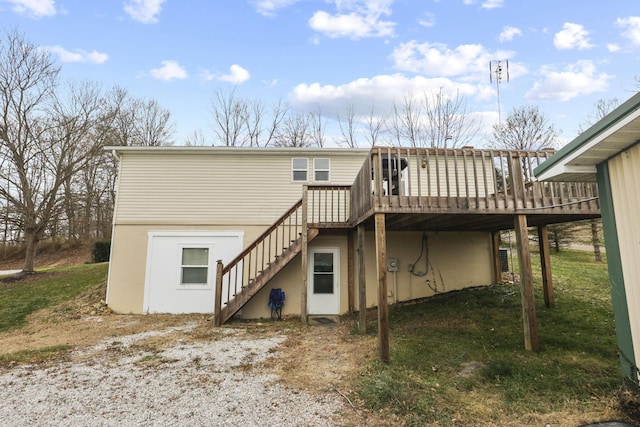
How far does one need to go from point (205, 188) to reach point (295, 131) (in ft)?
40.4

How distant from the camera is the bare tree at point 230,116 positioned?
19.8m

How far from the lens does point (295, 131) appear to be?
2006 centimetres

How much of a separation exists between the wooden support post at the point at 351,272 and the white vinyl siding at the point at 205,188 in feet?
6.01

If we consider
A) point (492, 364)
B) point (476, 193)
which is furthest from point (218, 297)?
point (476, 193)

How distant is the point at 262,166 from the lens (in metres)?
8.98

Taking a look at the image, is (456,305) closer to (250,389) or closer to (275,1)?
(250,389)

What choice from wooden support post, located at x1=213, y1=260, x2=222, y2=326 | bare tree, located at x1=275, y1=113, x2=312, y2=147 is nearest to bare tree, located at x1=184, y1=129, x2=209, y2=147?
bare tree, located at x1=275, y1=113, x2=312, y2=147

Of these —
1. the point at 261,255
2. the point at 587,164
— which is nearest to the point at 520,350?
the point at 587,164

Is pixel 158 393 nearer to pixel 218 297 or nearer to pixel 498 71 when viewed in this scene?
pixel 218 297

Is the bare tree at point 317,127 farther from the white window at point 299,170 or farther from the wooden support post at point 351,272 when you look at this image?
the wooden support post at point 351,272

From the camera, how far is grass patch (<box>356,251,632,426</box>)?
3.23 m

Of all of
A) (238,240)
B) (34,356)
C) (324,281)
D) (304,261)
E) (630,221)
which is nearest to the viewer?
(630,221)

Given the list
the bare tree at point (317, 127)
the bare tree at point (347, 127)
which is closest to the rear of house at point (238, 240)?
the bare tree at point (347, 127)

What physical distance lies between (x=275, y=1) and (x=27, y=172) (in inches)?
526
